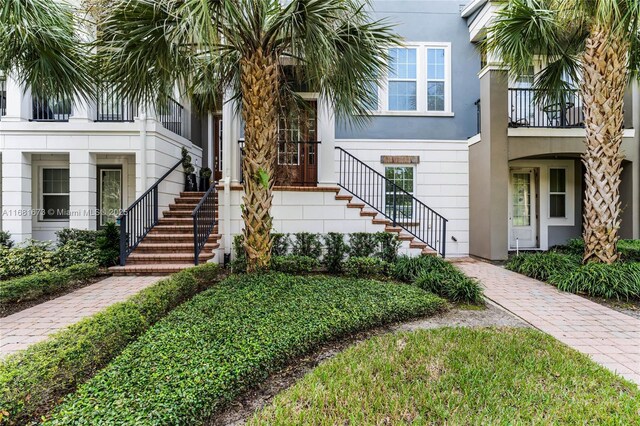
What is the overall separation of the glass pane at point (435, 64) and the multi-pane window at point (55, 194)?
11782 millimetres

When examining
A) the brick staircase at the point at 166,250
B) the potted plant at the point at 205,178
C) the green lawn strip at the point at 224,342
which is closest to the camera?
the green lawn strip at the point at 224,342

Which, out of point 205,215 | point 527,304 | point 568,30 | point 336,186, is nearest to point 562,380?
point 527,304

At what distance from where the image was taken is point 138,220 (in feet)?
24.6

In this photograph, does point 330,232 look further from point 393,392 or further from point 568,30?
point 568,30

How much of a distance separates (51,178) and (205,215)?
609 cm

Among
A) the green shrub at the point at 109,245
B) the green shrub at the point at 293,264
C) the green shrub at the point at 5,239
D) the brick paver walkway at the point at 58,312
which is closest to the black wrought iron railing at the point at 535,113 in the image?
the green shrub at the point at 293,264

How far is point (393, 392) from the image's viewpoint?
96.7 inches

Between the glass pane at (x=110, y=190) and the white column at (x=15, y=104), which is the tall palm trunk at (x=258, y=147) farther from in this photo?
the white column at (x=15, y=104)

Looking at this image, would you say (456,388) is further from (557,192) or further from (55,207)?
(55,207)

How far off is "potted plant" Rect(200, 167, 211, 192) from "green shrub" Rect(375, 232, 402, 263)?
6.28 meters

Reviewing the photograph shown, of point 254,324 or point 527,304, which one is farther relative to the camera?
point 527,304

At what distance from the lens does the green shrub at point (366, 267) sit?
21.3ft

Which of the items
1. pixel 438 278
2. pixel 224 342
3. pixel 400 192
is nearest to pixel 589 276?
pixel 438 278

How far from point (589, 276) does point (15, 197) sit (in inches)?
533
